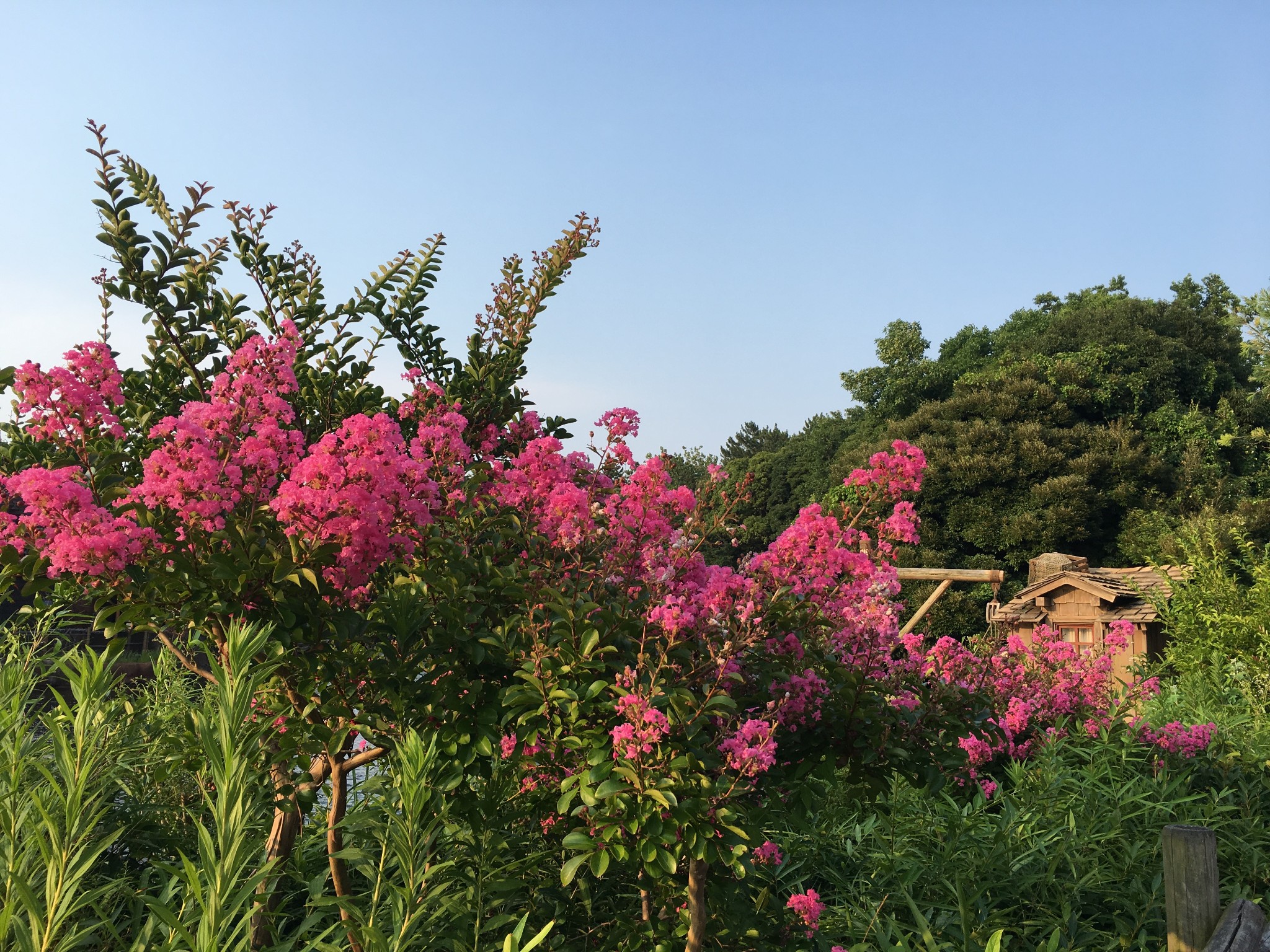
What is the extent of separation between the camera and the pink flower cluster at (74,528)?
295 cm

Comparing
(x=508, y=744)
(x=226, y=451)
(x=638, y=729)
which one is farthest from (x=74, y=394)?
(x=638, y=729)

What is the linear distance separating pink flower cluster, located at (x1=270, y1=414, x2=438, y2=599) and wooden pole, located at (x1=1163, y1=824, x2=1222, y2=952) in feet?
10.1

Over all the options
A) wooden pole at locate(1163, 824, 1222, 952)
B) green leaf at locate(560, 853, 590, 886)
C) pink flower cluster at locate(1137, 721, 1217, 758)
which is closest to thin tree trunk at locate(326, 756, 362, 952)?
green leaf at locate(560, 853, 590, 886)

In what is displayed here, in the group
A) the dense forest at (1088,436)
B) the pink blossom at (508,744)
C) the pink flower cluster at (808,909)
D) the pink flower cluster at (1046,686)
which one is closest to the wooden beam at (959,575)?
the pink flower cluster at (1046,686)

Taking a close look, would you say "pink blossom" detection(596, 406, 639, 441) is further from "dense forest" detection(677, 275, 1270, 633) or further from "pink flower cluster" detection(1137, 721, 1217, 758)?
"dense forest" detection(677, 275, 1270, 633)

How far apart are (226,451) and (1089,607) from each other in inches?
741

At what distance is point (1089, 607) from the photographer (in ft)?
60.8

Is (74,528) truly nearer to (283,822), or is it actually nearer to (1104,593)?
(283,822)

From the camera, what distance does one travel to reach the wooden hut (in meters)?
17.5

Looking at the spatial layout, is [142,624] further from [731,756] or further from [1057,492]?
[1057,492]

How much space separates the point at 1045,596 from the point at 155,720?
18202mm

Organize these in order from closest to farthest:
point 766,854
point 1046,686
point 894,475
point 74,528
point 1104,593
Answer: point 74,528, point 894,475, point 766,854, point 1046,686, point 1104,593

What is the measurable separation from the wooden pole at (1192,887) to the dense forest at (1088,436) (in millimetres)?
18552

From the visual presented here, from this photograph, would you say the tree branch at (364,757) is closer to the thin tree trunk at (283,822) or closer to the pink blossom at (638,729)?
the thin tree trunk at (283,822)
